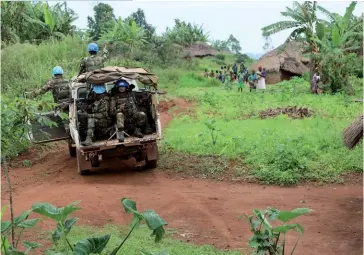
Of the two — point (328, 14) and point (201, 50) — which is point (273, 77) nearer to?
point (328, 14)

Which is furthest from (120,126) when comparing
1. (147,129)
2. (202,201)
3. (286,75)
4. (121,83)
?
(286,75)

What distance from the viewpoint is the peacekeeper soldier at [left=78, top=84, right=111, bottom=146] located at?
8.88 m

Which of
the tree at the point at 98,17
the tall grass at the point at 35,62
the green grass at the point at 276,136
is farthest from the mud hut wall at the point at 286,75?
the tree at the point at 98,17

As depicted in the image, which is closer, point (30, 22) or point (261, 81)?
point (261, 81)

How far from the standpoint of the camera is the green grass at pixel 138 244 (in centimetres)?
539

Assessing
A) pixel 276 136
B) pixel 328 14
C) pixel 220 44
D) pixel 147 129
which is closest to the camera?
pixel 147 129

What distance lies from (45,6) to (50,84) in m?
15.2

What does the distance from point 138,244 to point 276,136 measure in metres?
6.08

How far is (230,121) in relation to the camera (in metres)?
13.9

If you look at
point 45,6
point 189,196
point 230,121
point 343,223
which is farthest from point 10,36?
point 343,223

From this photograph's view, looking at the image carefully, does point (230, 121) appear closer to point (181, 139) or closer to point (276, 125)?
point (276, 125)

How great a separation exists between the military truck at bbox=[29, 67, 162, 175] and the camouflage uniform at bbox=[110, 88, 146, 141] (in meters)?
0.21

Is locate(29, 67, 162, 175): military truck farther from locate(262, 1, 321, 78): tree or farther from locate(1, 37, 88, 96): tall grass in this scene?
locate(262, 1, 321, 78): tree

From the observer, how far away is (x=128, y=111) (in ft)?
29.7
